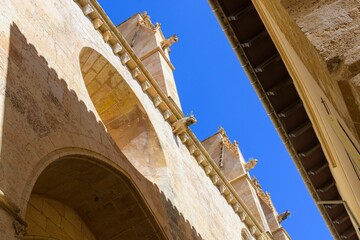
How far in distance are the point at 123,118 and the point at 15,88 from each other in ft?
16.5

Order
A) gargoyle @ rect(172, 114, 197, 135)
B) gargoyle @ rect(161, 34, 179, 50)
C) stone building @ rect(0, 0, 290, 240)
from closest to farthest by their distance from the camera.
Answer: stone building @ rect(0, 0, 290, 240), gargoyle @ rect(172, 114, 197, 135), gargoyle @ rect(161, 34, 179, 50)

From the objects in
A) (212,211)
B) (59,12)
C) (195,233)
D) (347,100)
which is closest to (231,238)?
(212,211)

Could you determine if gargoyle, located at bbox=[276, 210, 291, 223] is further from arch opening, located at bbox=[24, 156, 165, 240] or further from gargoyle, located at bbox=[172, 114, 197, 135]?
arch opening, located at bbox=[24, 156, 165, 240]

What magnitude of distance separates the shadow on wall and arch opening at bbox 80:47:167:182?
124 cm

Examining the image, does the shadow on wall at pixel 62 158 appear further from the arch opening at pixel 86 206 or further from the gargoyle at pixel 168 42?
the gargoyle at pixel 168 42

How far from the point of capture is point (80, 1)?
31.3 feet

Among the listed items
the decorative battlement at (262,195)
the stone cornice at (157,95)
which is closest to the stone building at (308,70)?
the stone cornice at (157,95)

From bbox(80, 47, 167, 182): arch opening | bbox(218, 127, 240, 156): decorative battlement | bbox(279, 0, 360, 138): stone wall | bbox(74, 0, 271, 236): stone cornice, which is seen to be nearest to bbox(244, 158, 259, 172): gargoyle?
bbox(218, 127, 240, 156): decorative battlement

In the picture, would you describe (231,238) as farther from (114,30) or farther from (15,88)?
(15,88)

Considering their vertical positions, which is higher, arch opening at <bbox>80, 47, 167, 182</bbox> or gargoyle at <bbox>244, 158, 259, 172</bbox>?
arch opening at <bbox>80, 47, 167, 182</bbox>

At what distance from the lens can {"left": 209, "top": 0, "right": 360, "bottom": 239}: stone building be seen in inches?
134

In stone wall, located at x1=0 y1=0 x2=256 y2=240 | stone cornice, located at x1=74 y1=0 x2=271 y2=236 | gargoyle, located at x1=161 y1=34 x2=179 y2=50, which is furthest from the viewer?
gargoyle, located at x1=161 y1=34 x2=179 y2=50

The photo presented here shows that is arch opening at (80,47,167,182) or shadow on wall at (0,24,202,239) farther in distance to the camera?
arch opening at (80,47,167,182)

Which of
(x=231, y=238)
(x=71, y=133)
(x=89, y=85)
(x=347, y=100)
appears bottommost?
(x=231, y=238)
